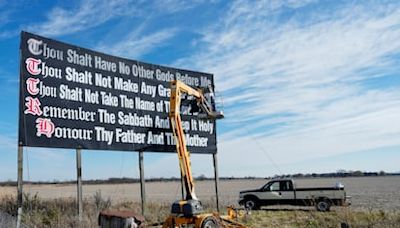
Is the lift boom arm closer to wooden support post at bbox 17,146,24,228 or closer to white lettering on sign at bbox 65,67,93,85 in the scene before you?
white lettering on sign at bbox 65,67,93,85

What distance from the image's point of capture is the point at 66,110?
13.5 m

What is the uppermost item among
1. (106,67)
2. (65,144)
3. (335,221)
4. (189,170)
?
(106,67)

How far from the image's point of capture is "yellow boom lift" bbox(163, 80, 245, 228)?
1230 centimetres

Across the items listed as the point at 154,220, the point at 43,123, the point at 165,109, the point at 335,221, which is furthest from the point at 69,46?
the point at 335,221

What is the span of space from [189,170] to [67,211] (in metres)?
4.22

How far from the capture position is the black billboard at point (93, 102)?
12.6 m

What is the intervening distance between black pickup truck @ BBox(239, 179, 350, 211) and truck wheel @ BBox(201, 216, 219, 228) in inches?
421

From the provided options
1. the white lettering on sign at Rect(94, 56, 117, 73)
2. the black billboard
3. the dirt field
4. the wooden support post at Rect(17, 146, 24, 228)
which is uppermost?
the white lettering on sign at Rect(94, 56, 117, 73)

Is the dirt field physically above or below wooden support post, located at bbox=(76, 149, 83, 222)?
below

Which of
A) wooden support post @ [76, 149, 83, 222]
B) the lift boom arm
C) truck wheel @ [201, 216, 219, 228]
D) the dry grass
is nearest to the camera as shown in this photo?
truck wheel @ [201, 216, 219, 228]

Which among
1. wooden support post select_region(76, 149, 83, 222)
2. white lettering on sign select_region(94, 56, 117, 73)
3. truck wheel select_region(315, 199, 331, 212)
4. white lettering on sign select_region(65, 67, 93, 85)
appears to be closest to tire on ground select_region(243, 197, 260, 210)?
truck wheel select_region(315, 199, 331, 212)

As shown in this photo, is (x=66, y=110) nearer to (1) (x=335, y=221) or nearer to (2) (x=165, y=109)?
(2) (x=165, y=109)

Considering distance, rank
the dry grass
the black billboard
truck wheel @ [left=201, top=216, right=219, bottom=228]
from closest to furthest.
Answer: truck wheel @ [left=201, top=216, right=219, bottom=228], the dry grass, the black billboard

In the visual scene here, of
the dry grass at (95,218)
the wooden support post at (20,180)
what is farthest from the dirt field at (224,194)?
the wooden support post at (20,180)
